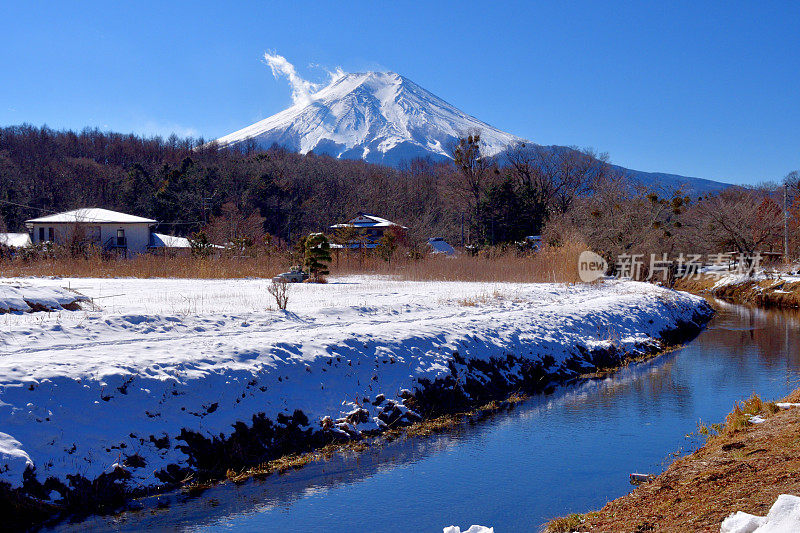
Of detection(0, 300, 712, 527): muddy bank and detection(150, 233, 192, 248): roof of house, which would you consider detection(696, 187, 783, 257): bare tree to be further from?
detection(150, 233, 192, 248): roof of house

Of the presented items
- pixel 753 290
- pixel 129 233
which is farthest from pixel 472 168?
pixel 753 290

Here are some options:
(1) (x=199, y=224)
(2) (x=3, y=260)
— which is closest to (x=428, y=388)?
(2) (x=3, y=260)

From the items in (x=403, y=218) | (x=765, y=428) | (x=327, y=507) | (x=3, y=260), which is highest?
(x=403, y=218)

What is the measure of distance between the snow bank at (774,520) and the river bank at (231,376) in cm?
600

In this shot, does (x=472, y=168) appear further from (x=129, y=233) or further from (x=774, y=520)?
(x=774, y=520)

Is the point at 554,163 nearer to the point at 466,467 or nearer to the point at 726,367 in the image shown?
the point at 726,367

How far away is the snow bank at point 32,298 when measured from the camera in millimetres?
12709

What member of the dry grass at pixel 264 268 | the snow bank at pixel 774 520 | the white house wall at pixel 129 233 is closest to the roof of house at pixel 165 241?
the white house wall at pixel 129 233

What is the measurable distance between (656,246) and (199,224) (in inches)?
1730

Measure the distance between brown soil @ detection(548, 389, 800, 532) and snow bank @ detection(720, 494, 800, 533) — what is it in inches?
12.2

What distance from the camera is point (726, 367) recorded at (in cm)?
1517

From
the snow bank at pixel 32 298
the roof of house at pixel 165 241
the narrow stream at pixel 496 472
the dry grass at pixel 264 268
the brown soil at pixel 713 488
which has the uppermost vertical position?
the roof of house at pixel 165 241

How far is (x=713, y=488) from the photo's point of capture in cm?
592

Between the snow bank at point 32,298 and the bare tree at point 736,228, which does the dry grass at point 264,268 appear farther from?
the bare tree at point 736,228
